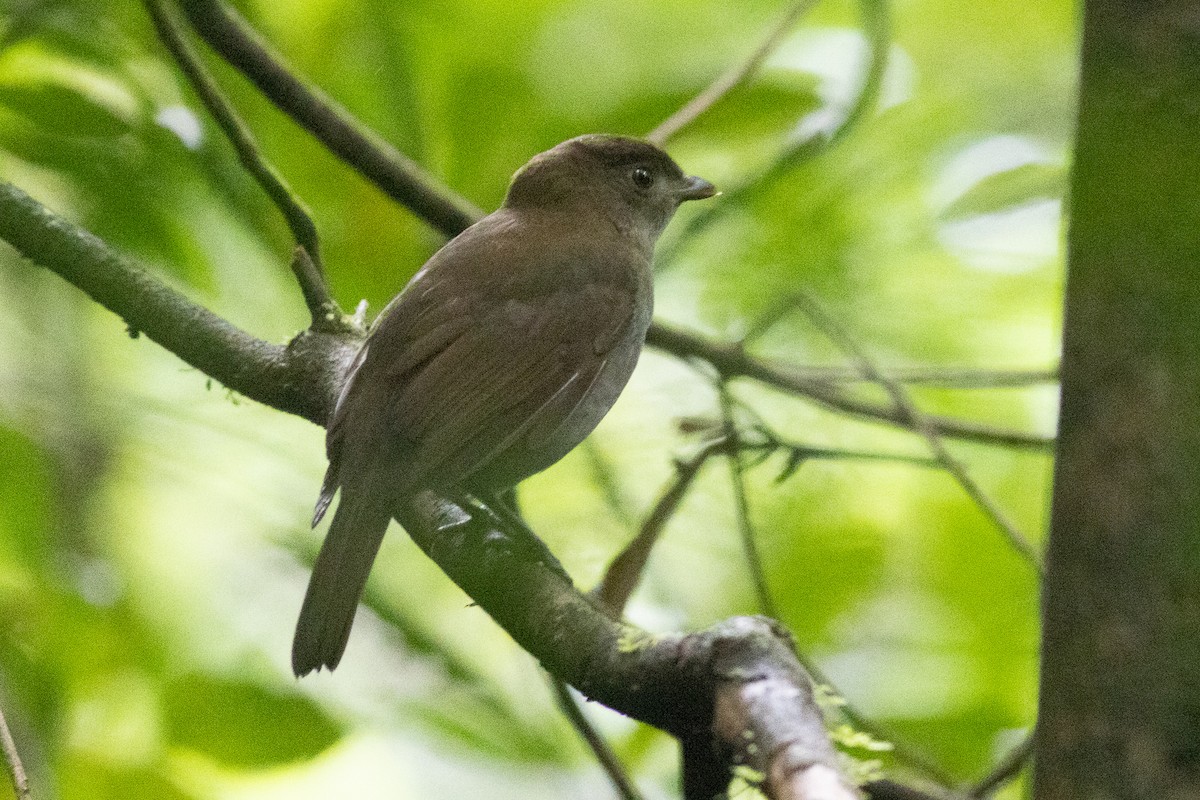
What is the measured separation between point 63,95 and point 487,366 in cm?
135

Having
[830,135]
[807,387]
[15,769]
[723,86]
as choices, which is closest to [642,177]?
[723,86]

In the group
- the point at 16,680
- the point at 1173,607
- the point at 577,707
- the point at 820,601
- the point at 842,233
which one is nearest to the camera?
the point at 1173,607

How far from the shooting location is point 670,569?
4.52 metres

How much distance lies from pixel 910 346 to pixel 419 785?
2.44 metres

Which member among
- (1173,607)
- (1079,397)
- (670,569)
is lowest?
(1173,607)

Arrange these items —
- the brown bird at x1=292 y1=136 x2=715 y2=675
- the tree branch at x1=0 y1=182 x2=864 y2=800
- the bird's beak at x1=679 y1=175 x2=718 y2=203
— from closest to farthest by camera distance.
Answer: the tree branch at x1=0 y1=182 x2=864 y2=800, the brown bird at x1=292 y1=136 x2=715 y2=675, the bird's beak at x1=679 y1=175 x2=718 y2=203

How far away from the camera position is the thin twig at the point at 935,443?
11.3 ft

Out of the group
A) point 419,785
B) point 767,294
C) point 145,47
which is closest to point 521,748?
point 419,785

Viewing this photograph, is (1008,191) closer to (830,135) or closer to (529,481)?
(830,135)

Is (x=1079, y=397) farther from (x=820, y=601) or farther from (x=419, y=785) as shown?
(x=419, y=785)

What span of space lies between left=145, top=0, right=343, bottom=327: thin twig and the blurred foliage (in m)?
0.24

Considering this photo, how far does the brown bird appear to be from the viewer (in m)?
3.10

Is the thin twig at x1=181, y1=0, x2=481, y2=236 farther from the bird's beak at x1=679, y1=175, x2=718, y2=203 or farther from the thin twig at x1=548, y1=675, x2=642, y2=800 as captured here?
the thin twig at x1=548, y1=675, x2=642, y2=800

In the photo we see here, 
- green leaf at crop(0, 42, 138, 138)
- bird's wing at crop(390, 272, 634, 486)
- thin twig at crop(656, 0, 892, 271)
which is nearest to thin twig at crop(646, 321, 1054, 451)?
bird's wing at crop(390, 272, 634, 486)
